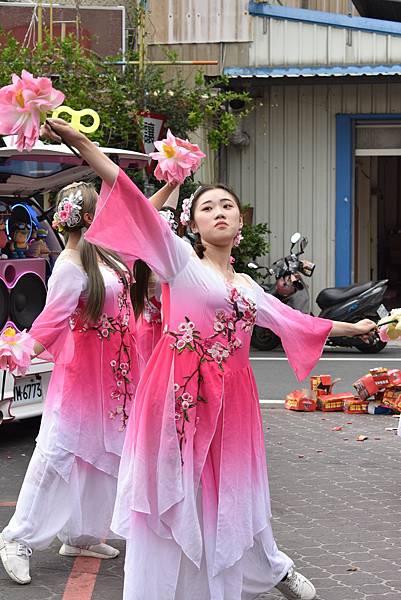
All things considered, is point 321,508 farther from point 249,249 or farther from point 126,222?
point 249,249

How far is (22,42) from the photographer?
16656 millimetres

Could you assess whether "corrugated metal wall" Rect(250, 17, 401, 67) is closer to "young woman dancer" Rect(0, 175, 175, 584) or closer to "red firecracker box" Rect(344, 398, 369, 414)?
"red firecracker box" Rect(344, 398, 369, 414)

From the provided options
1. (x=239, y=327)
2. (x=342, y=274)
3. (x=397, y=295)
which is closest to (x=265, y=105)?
(x=342, y=274)

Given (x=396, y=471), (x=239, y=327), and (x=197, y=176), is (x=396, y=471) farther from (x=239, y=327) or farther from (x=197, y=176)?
(x=197, y=176)

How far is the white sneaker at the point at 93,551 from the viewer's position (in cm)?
575

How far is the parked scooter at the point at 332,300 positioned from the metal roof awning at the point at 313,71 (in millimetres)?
2723

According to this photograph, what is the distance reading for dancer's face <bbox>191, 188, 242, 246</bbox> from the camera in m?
4.57

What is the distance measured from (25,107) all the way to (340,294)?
35.2 feet

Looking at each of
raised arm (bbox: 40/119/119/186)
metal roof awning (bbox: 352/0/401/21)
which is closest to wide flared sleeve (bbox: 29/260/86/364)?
raised arm (bbox: 40/119/119/186)

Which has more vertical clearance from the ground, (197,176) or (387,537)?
(197,176)

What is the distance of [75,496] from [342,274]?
11983 millimetres

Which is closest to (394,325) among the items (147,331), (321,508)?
(321,508)

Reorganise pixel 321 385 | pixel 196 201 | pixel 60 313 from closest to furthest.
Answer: pixel 196 201 → pixel 60 313 → pixel 321 385

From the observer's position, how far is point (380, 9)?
16594 mm
